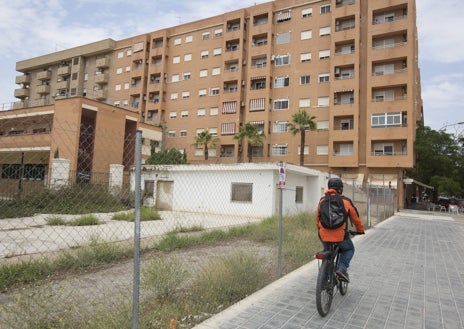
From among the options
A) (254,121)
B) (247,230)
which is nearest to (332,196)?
(247,230)

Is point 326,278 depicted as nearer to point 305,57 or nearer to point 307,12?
point 305,57

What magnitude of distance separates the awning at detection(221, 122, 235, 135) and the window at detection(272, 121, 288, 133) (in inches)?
211

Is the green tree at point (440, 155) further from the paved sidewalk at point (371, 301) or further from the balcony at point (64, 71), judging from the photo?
the balcony at point (64, 71)

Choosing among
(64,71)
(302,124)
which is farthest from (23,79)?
(302,124)

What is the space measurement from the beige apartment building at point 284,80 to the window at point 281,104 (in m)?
0.13

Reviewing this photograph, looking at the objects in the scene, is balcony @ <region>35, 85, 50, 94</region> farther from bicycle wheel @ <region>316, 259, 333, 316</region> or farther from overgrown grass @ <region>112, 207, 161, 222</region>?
bicycle wheel @ <region>316, 259, 333, 316</region>

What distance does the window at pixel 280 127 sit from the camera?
41531mm

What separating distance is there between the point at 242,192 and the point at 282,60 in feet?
86.4

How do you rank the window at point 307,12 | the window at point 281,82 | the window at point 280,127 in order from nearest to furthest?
1. the window at point 280,127
2. the window at point 307,12
3. the window at point 281,82

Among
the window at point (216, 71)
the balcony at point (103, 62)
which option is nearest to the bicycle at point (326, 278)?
the window at point (216, 71)

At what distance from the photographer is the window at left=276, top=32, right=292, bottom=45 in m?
42.8

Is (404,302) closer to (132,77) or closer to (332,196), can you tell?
(332,196)

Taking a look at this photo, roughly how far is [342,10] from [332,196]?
40319 millimetres

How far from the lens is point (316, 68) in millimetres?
40500
